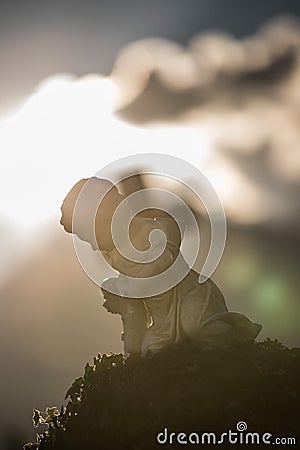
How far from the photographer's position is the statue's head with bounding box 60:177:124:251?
12.9 metres

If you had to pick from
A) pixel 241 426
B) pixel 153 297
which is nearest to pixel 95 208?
pixel 153 297

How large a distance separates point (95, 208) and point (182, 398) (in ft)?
13.0

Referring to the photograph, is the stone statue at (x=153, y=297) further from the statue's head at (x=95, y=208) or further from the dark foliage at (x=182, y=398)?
the dark foliage at (x=182, y=398)

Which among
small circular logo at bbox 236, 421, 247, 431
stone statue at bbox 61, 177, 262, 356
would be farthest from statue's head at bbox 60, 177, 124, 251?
small circular logo at bbox 236, 421, 247, 431

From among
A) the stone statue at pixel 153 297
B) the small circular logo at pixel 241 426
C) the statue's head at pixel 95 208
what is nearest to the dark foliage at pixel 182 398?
the small circular logo at pixel 241 426

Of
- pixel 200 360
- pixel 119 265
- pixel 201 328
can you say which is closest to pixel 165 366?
pixel 200 360

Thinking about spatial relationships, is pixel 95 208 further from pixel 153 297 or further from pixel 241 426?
pixel 241 426

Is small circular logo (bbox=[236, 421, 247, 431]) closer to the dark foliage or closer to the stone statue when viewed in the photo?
the dark foliage

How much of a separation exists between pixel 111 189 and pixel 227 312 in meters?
2.91

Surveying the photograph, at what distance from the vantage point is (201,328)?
11812 mm

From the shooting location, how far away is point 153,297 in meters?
12.5

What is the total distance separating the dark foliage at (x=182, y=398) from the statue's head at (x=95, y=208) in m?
2.50

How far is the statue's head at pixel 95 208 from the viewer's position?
12867 millimetres

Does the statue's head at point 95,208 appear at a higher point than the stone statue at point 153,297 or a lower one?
higher
